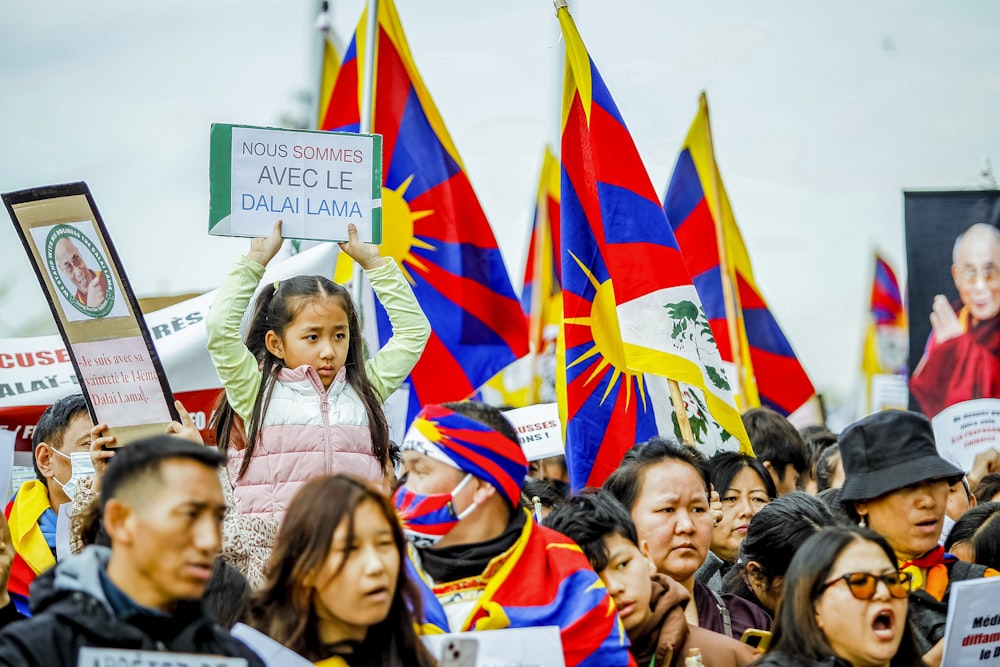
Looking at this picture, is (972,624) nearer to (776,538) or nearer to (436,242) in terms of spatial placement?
(776,538)

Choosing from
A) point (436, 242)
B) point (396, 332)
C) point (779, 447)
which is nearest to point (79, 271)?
point (396, 332)

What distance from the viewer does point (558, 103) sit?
8.44 metres

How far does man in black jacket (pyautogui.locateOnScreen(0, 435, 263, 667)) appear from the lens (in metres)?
3.05

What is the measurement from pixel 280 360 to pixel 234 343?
0.32 metres

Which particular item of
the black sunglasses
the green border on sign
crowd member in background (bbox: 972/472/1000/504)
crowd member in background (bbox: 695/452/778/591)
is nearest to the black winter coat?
the black sunglasses

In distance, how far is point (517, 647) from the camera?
3898 mm

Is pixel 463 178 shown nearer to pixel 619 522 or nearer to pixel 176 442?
pixel 619 522

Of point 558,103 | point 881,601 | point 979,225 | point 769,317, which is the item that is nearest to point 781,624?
point 881,601

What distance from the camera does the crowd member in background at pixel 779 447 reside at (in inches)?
320

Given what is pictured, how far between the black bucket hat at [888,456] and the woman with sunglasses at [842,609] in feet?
2.59

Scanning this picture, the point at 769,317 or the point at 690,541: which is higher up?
the point at 769,317

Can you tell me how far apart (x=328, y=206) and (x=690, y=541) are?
2.22m

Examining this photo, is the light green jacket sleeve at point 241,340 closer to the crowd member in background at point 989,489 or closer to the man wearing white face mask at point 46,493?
the man wearing white face mask at point 46,493

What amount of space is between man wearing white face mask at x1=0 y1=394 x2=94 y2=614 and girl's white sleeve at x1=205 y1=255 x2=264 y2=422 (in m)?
0.82
